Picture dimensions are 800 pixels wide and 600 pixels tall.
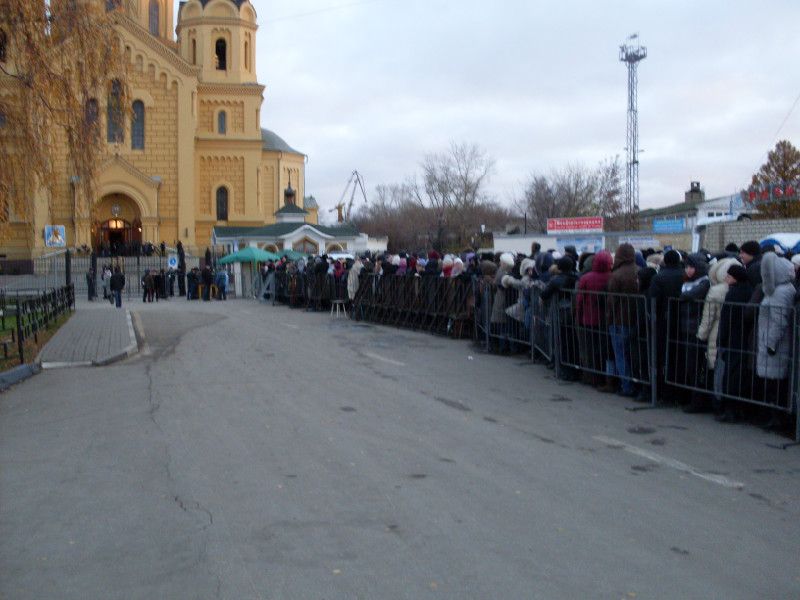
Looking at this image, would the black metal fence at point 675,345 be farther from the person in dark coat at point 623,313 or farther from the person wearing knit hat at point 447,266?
the person wearing knit hat at point 447,266

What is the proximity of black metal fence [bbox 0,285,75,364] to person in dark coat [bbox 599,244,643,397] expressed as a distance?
983cm

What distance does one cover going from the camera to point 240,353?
56.6ft

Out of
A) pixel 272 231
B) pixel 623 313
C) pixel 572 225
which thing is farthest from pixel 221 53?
pixel 623 313

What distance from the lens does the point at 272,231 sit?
57344mm

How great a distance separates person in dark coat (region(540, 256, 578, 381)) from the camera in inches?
522

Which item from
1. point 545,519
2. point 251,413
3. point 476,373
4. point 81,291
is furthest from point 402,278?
point 81,291

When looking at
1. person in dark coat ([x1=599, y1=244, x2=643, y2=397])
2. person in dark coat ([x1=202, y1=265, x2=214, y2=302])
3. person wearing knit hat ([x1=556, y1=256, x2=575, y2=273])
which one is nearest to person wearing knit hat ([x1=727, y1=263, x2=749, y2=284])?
person in dark coat ([x1=599, y1=244, x2=643, y2=397])

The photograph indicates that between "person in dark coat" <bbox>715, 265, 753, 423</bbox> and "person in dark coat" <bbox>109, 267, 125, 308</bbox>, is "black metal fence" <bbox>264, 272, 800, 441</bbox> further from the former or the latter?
"person in dark coat" <bbox>109, 267, 125, 308</bbox>

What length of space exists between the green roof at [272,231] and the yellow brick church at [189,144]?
164 cm

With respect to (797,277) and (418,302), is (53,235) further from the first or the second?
(797,277)

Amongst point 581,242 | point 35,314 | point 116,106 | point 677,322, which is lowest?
point 35,314

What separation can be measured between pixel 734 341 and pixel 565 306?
3.69m

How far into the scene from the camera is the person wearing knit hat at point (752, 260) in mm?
10188

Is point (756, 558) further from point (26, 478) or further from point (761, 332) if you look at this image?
point (26, 478)
